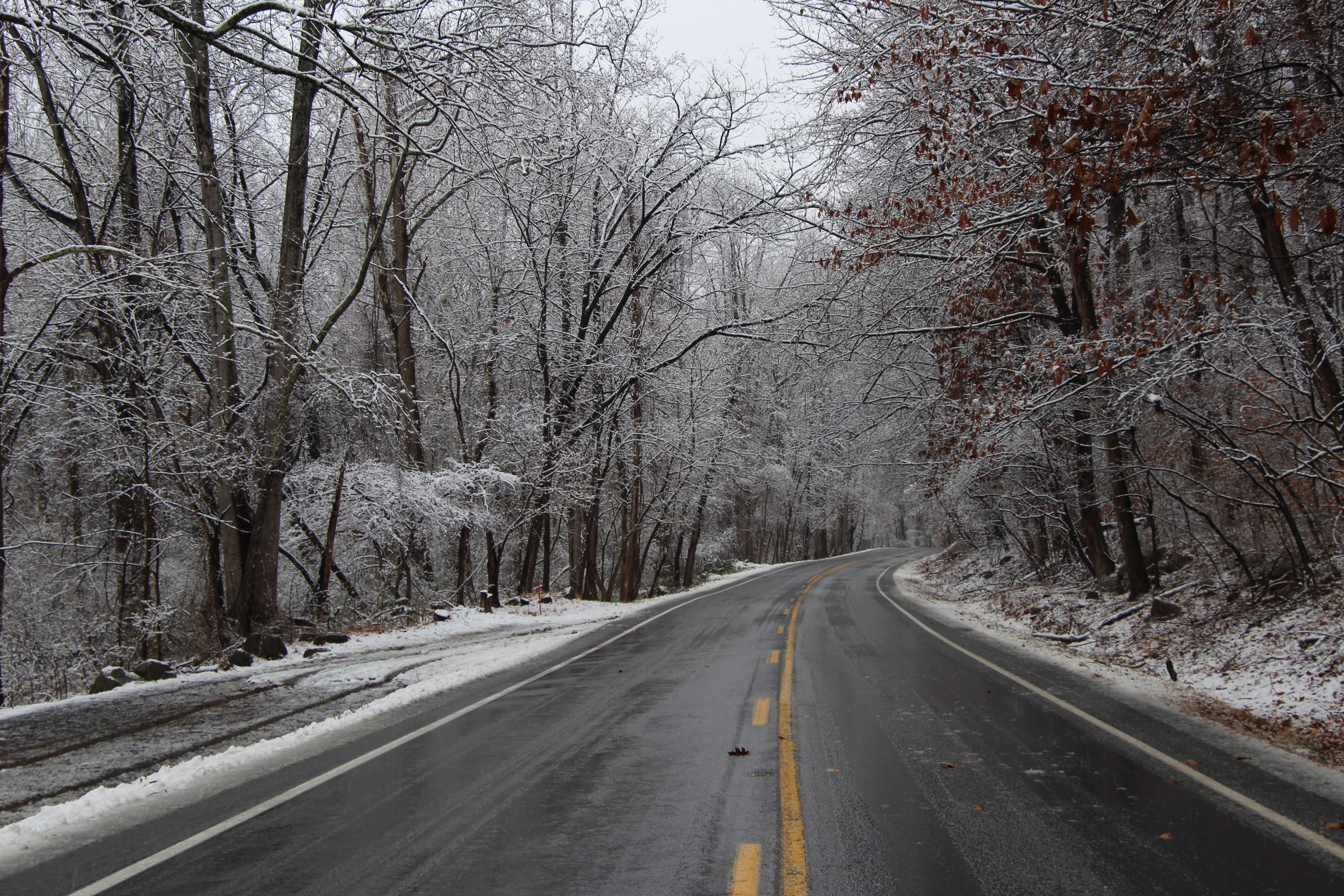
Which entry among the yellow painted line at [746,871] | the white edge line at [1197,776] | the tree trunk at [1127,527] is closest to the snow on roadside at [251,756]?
the yellow painted line at [746,871]

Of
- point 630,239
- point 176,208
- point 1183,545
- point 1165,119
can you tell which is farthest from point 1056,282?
point 176,208

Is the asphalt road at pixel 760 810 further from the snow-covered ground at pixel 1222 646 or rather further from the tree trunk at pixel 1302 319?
the tree trunk at pixel 1302 319

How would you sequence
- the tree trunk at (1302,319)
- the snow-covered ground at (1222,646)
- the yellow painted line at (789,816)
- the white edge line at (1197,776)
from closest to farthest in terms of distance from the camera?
the yellow painted line at (789,816) → the white edge line at (1197,776) → the snow-covered ground at (1222,646) → the tree trunk at (1302,319)

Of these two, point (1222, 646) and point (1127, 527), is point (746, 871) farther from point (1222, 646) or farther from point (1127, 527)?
point (1127, 527)

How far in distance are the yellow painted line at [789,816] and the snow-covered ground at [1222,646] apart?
158 inches

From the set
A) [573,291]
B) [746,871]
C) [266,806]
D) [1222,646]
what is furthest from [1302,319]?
[573,291]

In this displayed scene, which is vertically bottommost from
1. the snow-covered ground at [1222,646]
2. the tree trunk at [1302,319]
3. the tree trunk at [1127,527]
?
the snow-covered ground at [1222,646]

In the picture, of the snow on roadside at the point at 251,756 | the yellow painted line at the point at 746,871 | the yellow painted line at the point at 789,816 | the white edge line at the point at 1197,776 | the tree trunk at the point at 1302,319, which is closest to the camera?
the yellow painted line at the point at 746,871

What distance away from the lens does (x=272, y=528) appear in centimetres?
1318

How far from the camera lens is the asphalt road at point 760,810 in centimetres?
391

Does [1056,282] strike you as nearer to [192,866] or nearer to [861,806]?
[861,806]

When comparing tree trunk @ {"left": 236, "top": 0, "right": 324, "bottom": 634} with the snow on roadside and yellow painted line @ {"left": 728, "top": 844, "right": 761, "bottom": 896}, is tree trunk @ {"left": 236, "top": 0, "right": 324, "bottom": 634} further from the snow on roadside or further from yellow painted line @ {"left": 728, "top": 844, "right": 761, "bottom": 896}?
yellow painted line @ {"left": 728, "top": 844, "right": 761, "bottom": 896}

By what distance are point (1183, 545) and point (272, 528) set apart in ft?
55.4

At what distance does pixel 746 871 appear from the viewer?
3947 mm
